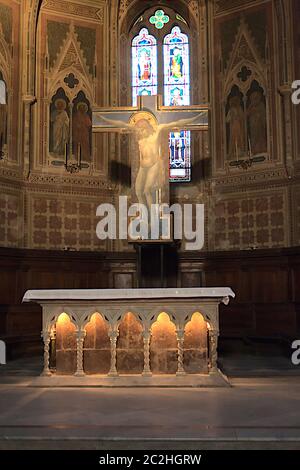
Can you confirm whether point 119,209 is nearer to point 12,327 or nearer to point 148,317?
point 12,327

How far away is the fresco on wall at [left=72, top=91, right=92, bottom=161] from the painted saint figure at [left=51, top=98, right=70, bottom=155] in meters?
0.19

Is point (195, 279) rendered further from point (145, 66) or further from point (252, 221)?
point (145, 66)

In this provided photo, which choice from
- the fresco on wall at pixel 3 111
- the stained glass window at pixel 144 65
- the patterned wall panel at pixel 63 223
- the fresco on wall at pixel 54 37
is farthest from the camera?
the stained glass window at pixel 144 65

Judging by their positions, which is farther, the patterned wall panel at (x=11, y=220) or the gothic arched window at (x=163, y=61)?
the gothic arched window at (x=163, y=61)

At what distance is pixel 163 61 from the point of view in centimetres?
1477

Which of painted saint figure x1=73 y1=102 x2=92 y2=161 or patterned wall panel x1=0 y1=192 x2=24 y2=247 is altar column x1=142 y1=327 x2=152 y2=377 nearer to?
patterned wall panel x1=0 y1=192 x2=24 y2=247

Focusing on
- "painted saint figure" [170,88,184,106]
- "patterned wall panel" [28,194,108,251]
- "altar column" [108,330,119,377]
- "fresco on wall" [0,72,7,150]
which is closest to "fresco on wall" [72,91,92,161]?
"patterned wall panel" [28,194,108,251]

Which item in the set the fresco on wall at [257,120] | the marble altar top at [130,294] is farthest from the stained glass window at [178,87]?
the marble altar top at [130,294]

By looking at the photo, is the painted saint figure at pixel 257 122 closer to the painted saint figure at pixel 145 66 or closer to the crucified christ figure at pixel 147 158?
the painted saint figure at pixel 145 66

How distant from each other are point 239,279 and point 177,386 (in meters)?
5.47

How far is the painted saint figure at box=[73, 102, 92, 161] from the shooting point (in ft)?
45.5

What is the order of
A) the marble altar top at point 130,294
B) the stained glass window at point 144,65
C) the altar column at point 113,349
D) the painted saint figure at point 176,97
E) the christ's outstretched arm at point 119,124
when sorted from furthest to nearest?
the stained glass window at point 144,65, the painted saint figure at point 176,97, the christ's outstretched arm at point 119,124, the altar column at point 113,349, the marble altar top at point 130,294

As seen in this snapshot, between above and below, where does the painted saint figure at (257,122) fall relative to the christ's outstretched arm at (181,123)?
above

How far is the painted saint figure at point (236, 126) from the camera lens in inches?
537
